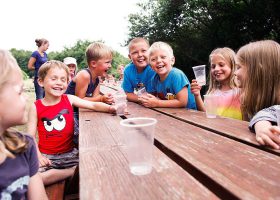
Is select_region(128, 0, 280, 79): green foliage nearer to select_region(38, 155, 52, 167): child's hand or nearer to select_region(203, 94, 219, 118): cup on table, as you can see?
select_region(203, 94, 219, 118): cup on table

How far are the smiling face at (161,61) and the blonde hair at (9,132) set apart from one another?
198 cm

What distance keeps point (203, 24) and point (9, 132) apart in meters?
15.1

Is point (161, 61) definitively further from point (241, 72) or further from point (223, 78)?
point (241, 72)

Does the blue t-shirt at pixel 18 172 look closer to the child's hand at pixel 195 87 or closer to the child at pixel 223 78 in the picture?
the child's hand at pixel 195 87

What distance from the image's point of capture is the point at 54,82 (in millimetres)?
2451

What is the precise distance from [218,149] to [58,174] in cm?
133

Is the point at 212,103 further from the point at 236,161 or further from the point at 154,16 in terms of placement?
the point at 154,16

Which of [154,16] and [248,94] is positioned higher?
[154,16]

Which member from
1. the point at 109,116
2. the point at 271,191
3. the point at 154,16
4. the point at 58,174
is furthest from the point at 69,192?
the point at 154,16

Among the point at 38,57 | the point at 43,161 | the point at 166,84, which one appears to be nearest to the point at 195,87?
the point at 166,84

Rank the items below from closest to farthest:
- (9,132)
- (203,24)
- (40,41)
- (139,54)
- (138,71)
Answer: (9,132) < (139,54) < (138,71) < (40,41) < (203,24)

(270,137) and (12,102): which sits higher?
(12,102)

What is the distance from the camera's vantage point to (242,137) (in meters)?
1.46

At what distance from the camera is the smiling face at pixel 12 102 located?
1.09 meters
